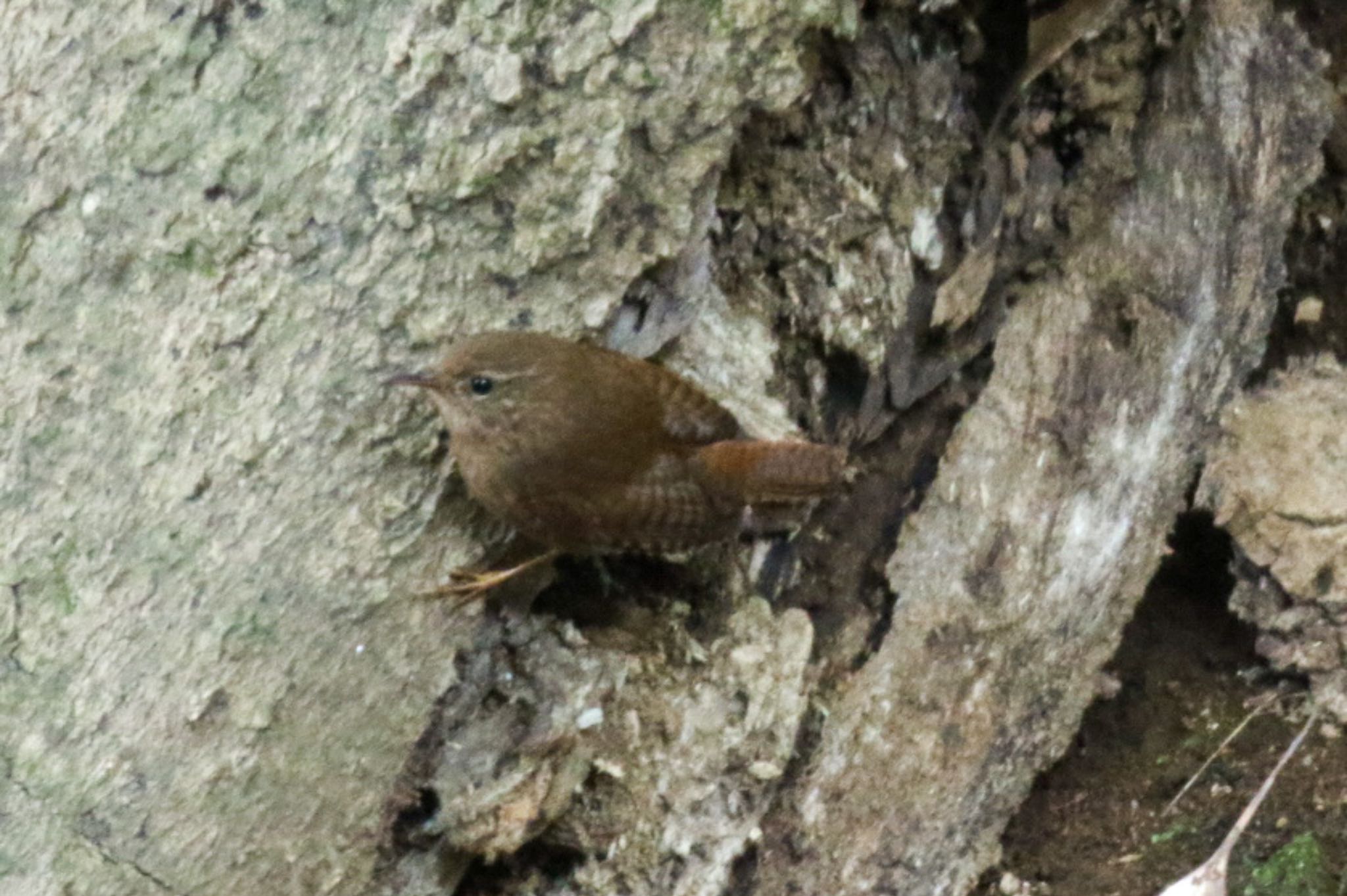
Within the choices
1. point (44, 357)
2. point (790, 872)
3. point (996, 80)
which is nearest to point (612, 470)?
point (790, 872)

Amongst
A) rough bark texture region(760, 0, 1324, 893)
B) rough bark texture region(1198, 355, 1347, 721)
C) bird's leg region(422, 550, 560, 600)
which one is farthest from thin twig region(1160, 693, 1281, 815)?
bird's leg region(422, 550, 560, 600)

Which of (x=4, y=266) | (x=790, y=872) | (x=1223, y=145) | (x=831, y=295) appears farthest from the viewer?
(x=1223, y=145)

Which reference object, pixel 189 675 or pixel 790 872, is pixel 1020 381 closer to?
pixel 790 872

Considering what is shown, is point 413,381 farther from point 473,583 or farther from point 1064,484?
point 1064,484

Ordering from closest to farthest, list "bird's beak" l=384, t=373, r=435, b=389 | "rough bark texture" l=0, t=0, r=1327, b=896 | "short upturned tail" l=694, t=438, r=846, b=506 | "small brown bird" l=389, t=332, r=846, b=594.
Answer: "rough bark texture" l=0, t=0, r=1327, b=896
"bird's beak" l=384, t=373, r=435, b=389
"small brown bird" l=389, t=332, r=846, b=594
"short upturned tail" l=694, t=438, r=846, b=506

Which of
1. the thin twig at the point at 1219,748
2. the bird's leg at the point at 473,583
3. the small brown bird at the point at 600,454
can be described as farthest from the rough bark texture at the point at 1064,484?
the bird's leg at the point at 473,583

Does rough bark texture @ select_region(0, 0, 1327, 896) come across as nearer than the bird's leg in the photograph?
Yes

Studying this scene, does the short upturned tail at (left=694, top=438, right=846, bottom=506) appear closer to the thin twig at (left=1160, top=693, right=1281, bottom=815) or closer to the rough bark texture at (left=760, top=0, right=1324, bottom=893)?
the rough bark texture at (left=760, top=0, right=1324, bottom=893)
